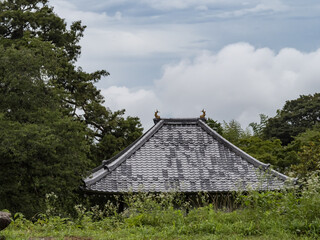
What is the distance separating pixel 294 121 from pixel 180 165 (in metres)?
33.3

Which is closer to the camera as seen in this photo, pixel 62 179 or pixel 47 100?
pixel 62 179

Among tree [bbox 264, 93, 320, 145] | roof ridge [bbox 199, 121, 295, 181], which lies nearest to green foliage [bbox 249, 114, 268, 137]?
tree [bbox 264, 93, 320, 145]

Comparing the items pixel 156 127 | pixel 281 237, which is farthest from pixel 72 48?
pixel 281 237

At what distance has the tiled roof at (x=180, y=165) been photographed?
1798cm

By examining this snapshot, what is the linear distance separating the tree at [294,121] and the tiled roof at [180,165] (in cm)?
2942

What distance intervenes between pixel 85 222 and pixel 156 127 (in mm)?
11899

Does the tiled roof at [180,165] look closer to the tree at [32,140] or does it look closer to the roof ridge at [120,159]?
the roof ridge at [120,159]

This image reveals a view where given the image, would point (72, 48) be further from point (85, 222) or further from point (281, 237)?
point (281, 237)

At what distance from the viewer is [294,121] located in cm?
4969

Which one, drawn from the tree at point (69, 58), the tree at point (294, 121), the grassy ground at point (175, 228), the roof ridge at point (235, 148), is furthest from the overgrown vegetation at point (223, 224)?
the tree at point (294, 121)

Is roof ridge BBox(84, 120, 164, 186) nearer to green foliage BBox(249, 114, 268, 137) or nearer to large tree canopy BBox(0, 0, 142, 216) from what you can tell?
large tree canopy BBox(0, 0, 142, 216)

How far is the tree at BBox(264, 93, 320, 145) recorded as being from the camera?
160 ft

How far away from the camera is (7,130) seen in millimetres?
15867

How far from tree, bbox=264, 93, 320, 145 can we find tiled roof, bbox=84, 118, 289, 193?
29.4m
